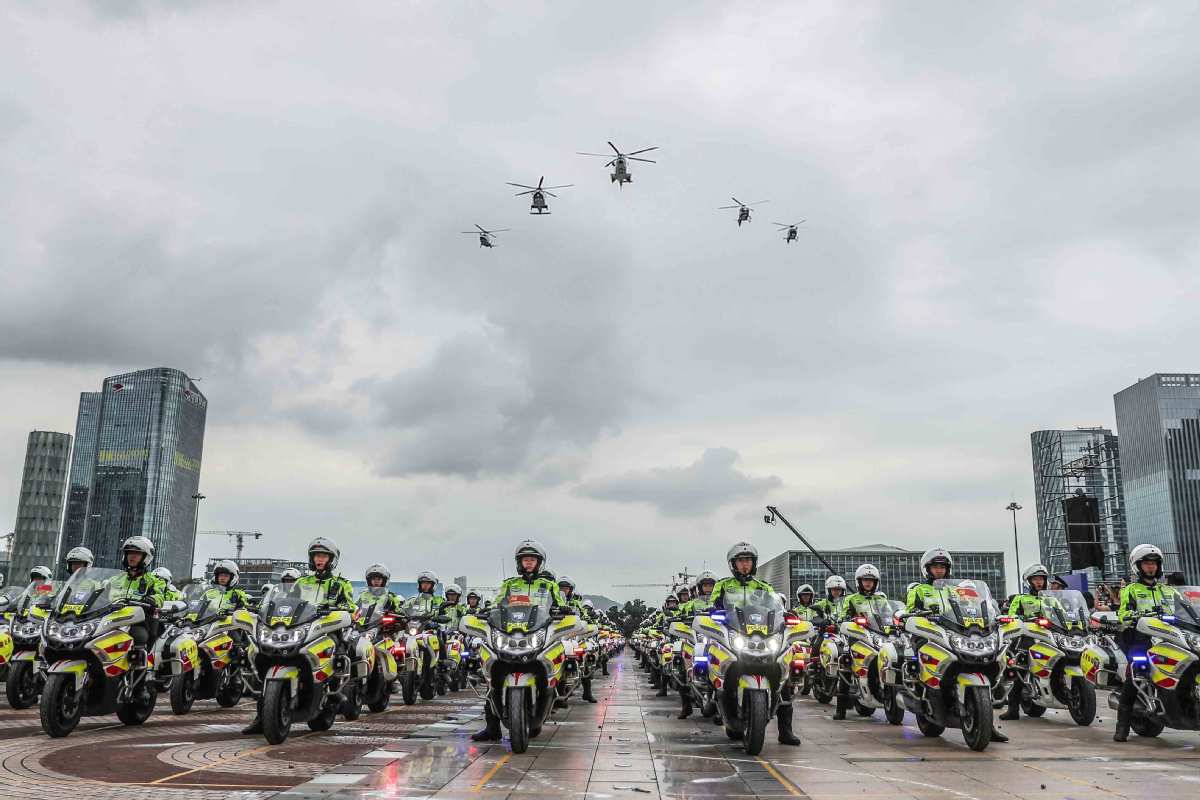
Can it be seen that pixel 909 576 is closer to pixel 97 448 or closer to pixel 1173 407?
pixel 1173 407

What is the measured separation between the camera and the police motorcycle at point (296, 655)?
993 centimetres

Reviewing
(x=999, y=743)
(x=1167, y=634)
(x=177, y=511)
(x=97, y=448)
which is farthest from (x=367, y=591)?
(x=97, y=448)

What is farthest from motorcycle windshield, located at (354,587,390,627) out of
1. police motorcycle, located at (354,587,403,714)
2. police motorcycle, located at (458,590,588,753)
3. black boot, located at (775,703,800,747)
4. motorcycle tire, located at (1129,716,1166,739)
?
motorcycle tire, located at (1129,716,1166,739)

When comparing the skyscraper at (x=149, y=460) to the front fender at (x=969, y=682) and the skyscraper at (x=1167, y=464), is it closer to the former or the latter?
the skyscraper at (x=1167, y=464)

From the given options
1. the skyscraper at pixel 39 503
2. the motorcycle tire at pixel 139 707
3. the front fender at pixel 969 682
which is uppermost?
the skyscraper at pixel 39 503

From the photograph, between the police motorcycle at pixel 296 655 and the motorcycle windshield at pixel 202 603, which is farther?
the motorcycle windshield at pixel 202 603

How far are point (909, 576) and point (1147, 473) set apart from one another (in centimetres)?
3100

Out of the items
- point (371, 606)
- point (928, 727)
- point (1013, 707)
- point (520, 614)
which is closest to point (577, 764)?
point (520, 614)

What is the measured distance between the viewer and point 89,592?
10.8m

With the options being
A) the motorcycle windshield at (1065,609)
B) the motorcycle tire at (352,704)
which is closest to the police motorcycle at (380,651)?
the motorcycle tire at (352,704)

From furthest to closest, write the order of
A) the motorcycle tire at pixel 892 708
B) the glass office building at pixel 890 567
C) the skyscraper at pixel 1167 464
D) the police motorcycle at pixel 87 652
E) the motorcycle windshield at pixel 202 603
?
1. the glass office building at pixel 890 567
2. the skyscraper at pixel 1167 464
3. the motorcycle windshield at pixel 202 603
4. the motorcycle tire at pixel 892 708
5. the police motorcycle at pixel 87 652

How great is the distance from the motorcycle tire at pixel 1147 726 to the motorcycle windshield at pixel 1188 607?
1.25m

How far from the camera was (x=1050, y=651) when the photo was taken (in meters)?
13.6

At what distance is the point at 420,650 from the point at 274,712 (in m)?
7.52
